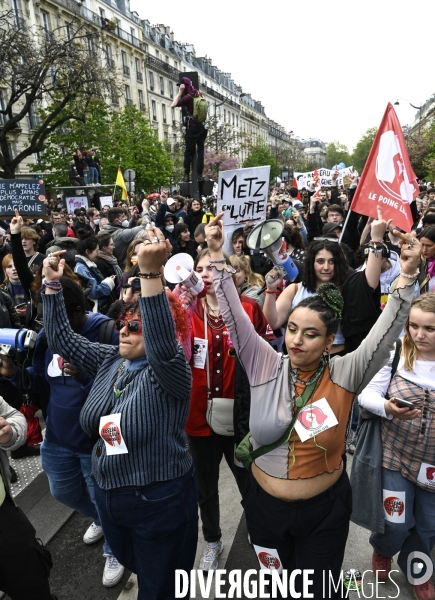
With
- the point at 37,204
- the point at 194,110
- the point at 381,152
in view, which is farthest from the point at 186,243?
the point at 381,152

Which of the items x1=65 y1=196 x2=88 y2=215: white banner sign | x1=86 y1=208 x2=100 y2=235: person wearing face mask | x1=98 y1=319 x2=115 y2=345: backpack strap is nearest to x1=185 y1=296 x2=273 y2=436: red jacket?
x1=98 y1=319 x2=115 y2=345: backpack strap

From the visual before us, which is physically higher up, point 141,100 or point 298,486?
point 141,100

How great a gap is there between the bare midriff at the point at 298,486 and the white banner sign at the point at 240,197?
8.62ft

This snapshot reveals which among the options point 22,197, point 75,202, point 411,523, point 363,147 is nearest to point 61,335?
point 411,523

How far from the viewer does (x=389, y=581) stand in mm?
2643

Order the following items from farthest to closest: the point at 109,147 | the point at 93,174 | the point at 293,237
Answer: the point at 109,147, the point at 93,174, the point at 293,237

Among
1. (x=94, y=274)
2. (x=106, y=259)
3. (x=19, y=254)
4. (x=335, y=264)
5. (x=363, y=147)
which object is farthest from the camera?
(x=363, y=147)

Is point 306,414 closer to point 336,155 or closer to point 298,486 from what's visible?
point 298,486

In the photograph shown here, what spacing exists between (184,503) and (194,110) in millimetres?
8030

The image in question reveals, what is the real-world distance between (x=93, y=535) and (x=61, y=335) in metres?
1.66

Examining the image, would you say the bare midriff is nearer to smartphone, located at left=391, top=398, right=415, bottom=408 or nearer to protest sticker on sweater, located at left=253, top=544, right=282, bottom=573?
protest sticker on sweater, located at left=253, top=544, right=282, bottom=573

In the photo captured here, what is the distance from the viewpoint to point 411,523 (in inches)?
96.0

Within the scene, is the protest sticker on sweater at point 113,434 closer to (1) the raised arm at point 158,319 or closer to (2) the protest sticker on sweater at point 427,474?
(1) the raised arm at point 158,319

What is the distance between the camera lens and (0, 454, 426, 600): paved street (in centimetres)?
267
